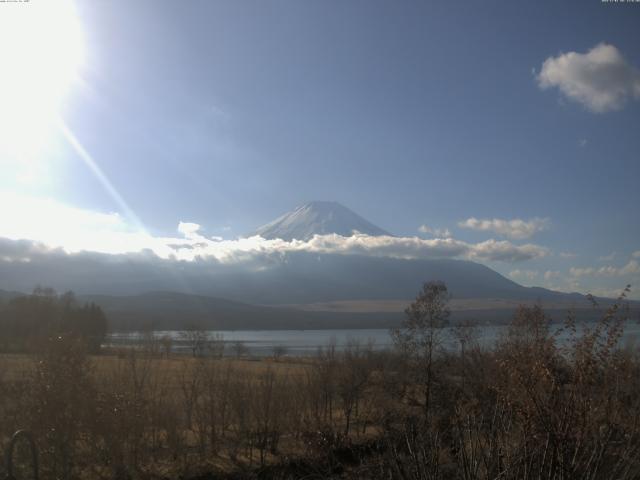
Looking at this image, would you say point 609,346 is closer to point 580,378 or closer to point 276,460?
point 580,378

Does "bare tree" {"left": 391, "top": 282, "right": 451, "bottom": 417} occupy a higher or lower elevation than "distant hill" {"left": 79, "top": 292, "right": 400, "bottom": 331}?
higher

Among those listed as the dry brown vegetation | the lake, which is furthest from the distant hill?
the dry brown vegetation

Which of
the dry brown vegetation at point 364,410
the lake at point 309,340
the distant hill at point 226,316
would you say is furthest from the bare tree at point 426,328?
the distant hill at point 226,316

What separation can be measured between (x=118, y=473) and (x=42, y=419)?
4.73 meters

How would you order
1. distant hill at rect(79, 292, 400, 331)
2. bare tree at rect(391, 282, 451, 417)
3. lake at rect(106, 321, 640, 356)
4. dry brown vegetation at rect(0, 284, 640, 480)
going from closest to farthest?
dry brown vegetation at rect(0, 284, 640, 480), lake at rect(106, 321, 640, 356), bare tree at rect(391, 282, 451, 417), distant hill at rect(79, 292, 400, 331)

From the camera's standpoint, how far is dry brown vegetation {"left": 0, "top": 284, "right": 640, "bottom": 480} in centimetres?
643

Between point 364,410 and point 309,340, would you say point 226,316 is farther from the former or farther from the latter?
point 364,410

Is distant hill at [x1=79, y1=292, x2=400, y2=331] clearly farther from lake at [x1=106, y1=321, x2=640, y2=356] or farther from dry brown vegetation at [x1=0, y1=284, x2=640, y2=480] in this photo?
dry brown vegetation at [x1=0, y1=284, x2=640, y2=480]

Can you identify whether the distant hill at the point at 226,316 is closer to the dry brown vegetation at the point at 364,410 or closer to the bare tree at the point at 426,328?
the dry brown vegetation at the point at 364,410

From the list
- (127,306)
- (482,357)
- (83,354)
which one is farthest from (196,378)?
(127,306)

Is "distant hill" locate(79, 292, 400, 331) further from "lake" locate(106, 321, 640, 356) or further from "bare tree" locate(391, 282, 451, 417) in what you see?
"bare tree" locate(391, 282, 451, 417)

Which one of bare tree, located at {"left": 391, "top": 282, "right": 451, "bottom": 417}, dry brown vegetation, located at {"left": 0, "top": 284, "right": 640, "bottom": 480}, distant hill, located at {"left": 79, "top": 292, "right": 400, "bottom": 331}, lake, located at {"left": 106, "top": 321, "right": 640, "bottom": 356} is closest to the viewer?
dry brown vegetation, located at {"left": 0, "top": 284, "right": 640, "bottom": 480}

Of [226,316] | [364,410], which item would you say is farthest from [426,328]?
[226,316]

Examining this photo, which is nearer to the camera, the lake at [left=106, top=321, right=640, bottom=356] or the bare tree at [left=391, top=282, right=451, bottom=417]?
the lake at [left=106, top=321, right=640, bottom=356]
